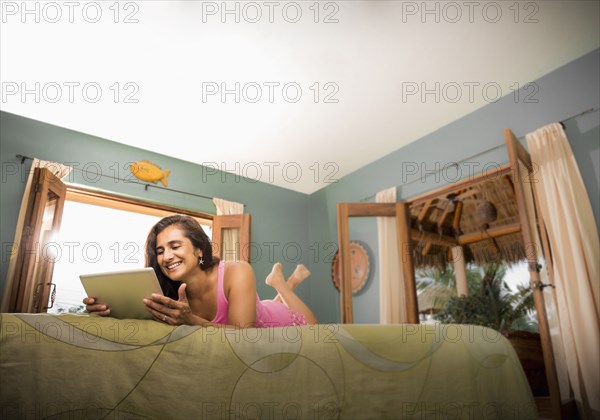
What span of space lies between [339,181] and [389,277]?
160cm

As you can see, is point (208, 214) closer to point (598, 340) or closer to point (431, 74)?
point (431, 74)

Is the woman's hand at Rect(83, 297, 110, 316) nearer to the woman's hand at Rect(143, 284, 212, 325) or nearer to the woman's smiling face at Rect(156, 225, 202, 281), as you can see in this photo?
the woman's hand at Rect(143, 284, 212, 325)

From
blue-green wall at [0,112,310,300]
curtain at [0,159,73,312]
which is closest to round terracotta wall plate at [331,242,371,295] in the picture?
blue-green wall at [0,112,310,300]

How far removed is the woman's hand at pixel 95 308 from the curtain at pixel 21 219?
2.58m

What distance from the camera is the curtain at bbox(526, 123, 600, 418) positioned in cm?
238

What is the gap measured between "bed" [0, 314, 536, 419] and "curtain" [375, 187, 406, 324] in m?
2.69

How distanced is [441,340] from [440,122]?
3170mm

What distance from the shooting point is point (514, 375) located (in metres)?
1.13

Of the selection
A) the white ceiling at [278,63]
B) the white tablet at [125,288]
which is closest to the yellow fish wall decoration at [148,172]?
the white ceiling at [278,63]

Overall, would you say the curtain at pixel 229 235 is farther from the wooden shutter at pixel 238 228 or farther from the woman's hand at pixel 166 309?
the woman's hand at pixel 166 309

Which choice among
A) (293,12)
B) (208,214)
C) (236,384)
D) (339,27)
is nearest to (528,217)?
(339,27)

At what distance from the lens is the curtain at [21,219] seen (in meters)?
3.19

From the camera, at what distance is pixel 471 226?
5.18 meters

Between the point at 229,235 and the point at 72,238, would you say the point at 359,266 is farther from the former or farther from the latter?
the point at 72,238
